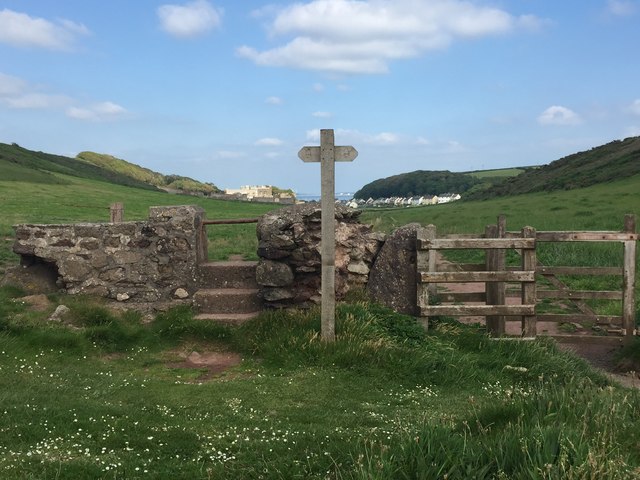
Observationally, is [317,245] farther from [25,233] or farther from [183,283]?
[25,233]

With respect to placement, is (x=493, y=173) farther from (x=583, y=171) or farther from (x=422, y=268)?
(x=422, y=268)

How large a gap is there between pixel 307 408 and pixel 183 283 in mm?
4748

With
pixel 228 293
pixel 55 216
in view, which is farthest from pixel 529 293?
pixel 55 216

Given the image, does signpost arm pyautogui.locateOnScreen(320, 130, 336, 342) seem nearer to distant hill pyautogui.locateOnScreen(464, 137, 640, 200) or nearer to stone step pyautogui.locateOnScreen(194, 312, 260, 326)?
stone step pyautogui.locateOnScreen(194, 312, 260, 326)

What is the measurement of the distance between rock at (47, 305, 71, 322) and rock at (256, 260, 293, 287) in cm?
310

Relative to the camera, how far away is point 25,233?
1036cm

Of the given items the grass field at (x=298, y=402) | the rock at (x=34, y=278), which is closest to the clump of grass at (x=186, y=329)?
the grass field at (x=298, y=402)

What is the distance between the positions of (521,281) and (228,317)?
4715mm

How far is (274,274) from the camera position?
948cm

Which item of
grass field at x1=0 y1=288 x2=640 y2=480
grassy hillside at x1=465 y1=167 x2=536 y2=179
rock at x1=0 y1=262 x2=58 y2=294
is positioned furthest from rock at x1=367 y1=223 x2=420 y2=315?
grassy hillside at x1=465 y1=167 x2=536 y2=179

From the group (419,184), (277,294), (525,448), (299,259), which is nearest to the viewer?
Result: (525,448)

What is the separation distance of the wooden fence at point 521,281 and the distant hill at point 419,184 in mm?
108945

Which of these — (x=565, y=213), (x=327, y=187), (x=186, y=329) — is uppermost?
(x=327, y=187)

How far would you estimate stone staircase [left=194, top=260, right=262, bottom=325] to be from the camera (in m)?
9.70
